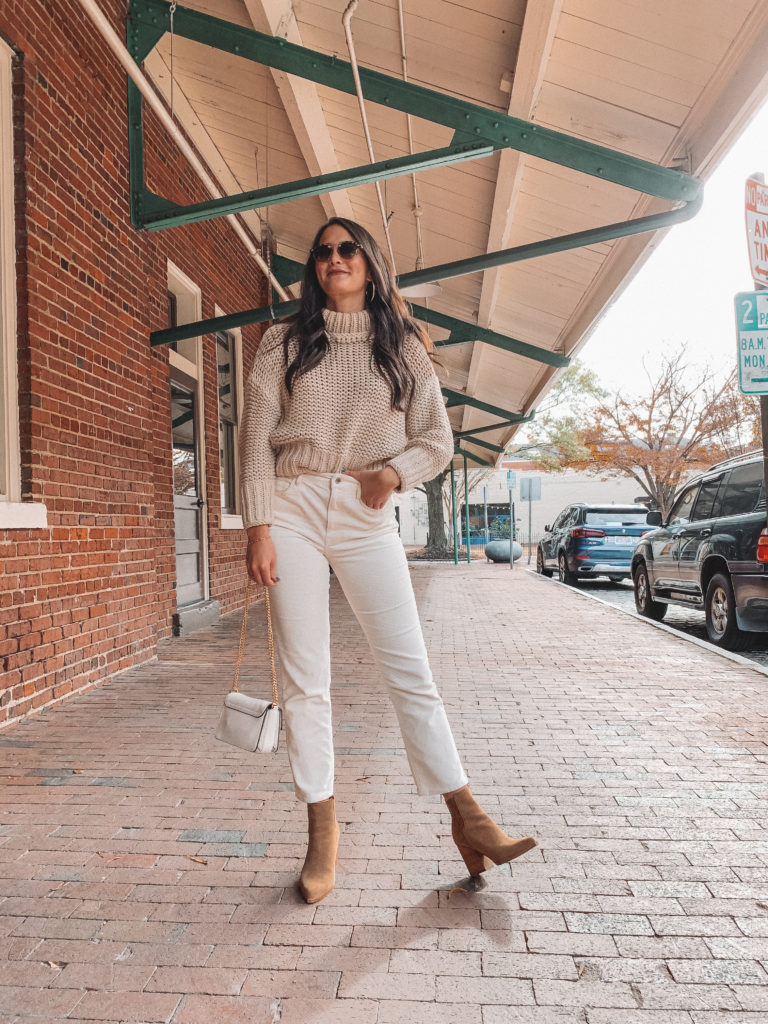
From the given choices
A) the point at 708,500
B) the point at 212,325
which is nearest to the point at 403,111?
the point at 212,325

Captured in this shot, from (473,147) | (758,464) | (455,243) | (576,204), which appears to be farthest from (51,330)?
(758,464)

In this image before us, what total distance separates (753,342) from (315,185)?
307cm

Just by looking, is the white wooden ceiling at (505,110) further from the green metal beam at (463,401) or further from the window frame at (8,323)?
the green metal beam at (463,401)

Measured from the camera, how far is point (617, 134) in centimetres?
569

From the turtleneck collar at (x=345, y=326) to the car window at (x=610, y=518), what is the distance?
13.2 metres

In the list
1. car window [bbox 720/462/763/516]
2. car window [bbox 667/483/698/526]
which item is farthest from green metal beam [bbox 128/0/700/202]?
car window [bbox 667/483/698/526]

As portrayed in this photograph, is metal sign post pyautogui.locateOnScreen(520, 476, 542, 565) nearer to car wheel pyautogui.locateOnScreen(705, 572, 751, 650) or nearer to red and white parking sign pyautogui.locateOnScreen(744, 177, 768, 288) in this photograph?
car wheel pyautogui.locateOnScreen(705, 572, 751, 650)

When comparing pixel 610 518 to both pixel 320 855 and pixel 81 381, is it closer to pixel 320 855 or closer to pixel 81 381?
pixel 81 381

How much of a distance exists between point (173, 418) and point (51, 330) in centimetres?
308

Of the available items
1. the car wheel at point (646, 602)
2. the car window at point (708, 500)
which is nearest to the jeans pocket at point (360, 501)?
the car window at point (708, 500)

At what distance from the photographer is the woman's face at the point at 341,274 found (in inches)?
95.9

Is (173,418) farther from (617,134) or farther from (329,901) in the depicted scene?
(329,901)

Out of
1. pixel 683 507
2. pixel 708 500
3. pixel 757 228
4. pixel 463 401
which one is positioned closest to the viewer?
pixel 757 228

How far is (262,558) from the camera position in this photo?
2.28m
